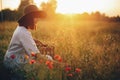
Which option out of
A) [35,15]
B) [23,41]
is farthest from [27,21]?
[23,41]

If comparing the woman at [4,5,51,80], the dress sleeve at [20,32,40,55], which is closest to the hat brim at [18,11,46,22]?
the woman at [4,5,51,80]

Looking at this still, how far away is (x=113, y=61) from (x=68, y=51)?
3.36 ft

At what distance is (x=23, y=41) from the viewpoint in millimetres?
6004

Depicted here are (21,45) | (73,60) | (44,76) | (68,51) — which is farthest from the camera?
(68,51)

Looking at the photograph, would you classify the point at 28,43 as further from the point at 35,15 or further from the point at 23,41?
the point at 35,15

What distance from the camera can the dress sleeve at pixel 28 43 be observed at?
19.5 feet

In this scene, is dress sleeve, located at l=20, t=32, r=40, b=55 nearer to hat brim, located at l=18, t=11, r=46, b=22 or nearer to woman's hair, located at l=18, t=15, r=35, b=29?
woman's hair, located at l=18, t=15, r=35, b=29

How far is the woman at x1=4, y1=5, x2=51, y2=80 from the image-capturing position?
5977 millimetres

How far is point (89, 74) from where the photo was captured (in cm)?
666

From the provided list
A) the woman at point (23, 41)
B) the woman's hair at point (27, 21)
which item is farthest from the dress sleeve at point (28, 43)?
the woman's hair at point (27, 21)

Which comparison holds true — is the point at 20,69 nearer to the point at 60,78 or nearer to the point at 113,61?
the point at 60,78

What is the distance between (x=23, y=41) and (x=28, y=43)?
11cm

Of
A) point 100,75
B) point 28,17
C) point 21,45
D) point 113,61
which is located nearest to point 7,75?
point 21,45

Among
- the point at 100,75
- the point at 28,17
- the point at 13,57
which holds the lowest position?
the point at 100,75
